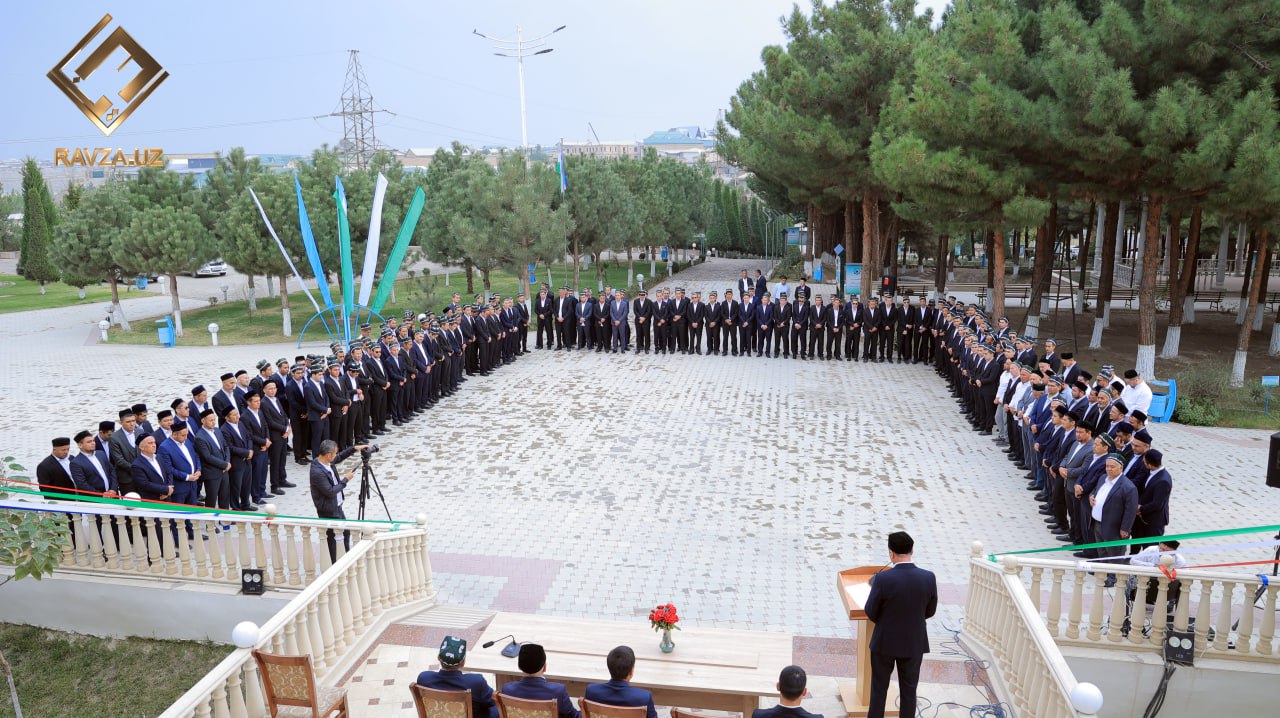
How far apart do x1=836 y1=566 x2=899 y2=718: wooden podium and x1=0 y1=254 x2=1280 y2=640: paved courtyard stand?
4.52ft

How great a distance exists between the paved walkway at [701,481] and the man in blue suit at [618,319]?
1.26 metres

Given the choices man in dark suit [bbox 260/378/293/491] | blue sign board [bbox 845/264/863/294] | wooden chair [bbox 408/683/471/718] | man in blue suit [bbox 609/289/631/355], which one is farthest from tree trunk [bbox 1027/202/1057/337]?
wooden chair [bbox 408/683/471/718]

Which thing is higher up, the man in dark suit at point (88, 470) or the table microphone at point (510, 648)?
the man in dark suit at point (88, 470)

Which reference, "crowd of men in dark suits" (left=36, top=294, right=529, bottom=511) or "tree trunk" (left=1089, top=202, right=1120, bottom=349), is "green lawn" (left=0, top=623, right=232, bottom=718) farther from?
"tree trunk" (left=1089, top=202, right=1120, bottom=349)

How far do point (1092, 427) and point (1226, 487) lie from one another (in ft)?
8.52

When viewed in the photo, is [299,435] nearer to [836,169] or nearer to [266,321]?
[836,169]

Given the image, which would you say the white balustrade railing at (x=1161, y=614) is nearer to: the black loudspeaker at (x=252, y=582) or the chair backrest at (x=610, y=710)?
the chair backrest at (x=610, y=710)

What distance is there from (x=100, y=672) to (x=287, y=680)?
10.4 feet

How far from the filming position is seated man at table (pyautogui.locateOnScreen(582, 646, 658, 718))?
14.9 feet

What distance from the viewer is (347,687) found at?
588 centimetres

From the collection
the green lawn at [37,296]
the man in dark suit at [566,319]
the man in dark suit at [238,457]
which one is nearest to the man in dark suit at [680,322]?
the man in dark suit at [566,319]

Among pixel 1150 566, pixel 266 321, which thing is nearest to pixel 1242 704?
pixel 1150 566

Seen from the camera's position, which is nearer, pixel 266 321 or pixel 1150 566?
pixel 1150 566

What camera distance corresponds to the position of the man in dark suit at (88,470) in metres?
7.93
